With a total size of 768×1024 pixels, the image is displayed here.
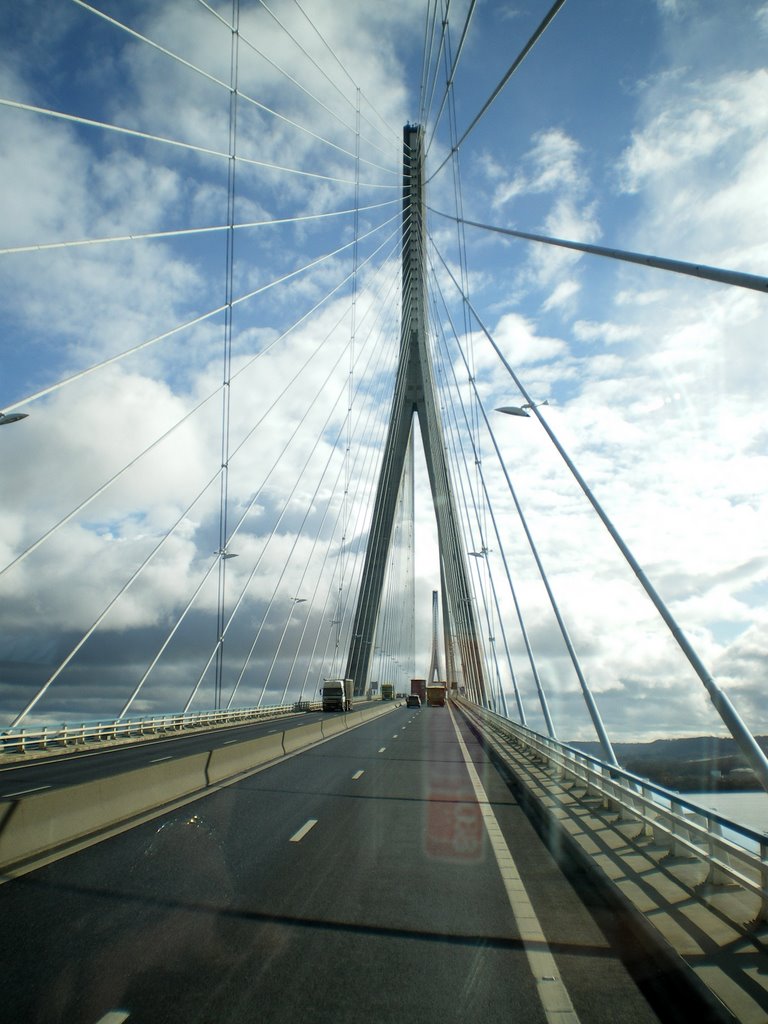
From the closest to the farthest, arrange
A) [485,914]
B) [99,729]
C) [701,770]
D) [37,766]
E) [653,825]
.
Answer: [485,914] → [653,825] → [701,770] → [37,766] → [99,729]

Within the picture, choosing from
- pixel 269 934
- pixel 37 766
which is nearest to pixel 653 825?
pixel 269 934

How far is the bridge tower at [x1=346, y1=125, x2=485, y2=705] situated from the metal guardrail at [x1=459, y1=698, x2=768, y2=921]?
Answer: 36.5 metres

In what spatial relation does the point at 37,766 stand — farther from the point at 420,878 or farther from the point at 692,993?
the point at 692,993

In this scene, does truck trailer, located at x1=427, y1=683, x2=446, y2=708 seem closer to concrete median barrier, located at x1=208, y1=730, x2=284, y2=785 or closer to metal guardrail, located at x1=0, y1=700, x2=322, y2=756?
metal guardrail, located at x1=0, y1=700, x2=322, y2=756

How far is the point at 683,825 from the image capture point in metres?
7.88

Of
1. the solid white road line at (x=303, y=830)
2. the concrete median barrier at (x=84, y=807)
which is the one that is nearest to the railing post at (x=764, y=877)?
the solid white road line at (x=303, y=830)

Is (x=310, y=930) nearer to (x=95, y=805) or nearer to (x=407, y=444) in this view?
(x=95, y=805)

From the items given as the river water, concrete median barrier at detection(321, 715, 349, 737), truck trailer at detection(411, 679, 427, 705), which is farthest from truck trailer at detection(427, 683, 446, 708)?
the river water

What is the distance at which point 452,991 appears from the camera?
5.22 meters

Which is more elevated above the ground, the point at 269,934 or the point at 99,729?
the point at 99,729

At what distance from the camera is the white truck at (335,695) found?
225 feet

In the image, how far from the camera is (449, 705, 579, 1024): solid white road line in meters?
4.95

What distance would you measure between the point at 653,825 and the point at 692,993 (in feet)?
14.6

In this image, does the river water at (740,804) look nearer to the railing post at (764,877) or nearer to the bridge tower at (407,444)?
the railing post at (764,877)
